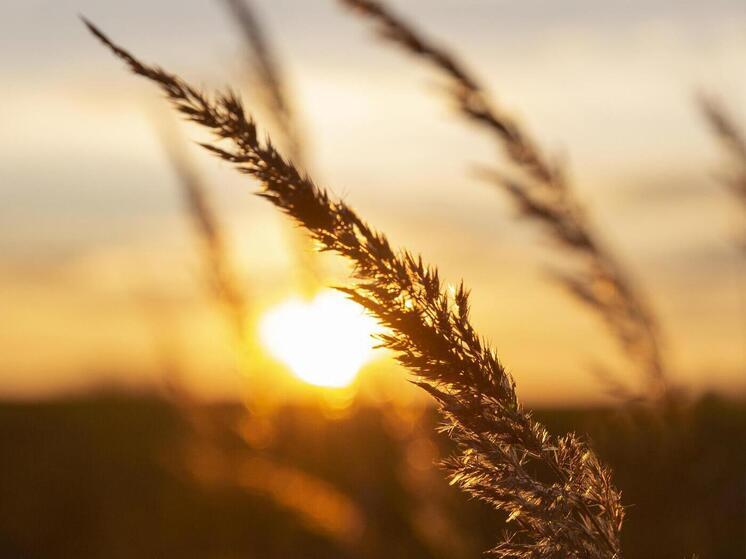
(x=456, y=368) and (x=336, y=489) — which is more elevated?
(x=336, y=489)

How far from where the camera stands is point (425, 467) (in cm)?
392

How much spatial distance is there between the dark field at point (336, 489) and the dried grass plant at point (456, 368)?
0.70 meters

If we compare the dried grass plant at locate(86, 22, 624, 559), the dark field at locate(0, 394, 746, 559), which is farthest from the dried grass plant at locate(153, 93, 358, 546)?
the dried grass plant at locate(86, 22, 624, 559)

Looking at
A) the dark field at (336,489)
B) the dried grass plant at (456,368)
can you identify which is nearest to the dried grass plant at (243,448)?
A: the dark field at (336,489)

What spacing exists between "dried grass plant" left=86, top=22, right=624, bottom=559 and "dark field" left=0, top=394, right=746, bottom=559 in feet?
2.30

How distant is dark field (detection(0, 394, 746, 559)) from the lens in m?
3.46

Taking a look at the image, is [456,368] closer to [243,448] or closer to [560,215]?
[560,215]

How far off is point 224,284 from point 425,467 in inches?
67.8

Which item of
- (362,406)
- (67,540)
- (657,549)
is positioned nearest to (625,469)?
(657,549)

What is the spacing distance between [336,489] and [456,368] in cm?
297

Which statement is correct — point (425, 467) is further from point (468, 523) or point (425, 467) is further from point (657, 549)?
point (657, 549)

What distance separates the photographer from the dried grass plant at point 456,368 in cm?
132

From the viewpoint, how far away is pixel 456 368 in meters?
1.35

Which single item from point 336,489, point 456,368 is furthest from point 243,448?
point 456,368
